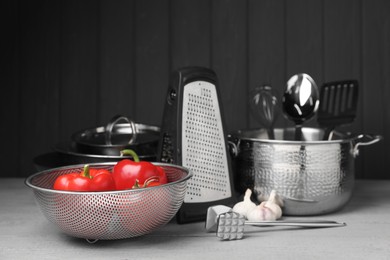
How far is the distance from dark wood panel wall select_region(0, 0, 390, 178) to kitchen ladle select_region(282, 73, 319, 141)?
36cm

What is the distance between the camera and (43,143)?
1976 millimetres

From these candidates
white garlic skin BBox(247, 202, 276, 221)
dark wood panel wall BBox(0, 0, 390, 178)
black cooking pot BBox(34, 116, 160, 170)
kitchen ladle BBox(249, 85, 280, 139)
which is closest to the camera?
white garlic skin BBox(247, 202, 276, 221)

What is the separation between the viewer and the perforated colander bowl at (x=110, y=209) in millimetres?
1184

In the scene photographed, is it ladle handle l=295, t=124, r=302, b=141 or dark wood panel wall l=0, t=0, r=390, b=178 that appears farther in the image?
dark wood panel wall l=0, t=0, r=390, b=178

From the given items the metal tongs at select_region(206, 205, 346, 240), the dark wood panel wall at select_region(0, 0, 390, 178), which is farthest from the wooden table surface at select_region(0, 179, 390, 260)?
the dark wood panel wall at select_region(0, 0, 390, 178)

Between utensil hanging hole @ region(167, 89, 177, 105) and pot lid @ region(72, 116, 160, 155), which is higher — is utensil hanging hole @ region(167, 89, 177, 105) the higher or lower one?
the higher one

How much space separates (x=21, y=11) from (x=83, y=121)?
1.11 feet

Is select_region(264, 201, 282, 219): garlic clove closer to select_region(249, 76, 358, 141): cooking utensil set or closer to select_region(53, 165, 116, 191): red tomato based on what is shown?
select_region(249, 76, 358, 141): cooking utensil set

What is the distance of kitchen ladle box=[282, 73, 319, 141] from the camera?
1546mm

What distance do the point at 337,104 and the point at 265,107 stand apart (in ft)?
0.53

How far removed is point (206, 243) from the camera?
1.27 m

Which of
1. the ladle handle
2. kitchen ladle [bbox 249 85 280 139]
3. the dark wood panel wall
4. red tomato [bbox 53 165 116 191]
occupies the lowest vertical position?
red tomato [bbox 53 165 116 191]

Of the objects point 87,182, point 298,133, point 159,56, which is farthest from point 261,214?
point 159,56

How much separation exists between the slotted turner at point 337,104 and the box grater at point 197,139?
241mm
